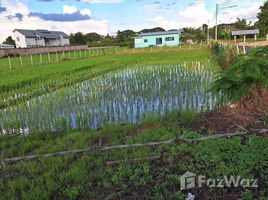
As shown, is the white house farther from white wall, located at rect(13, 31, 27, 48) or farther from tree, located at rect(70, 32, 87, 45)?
tree, located at rect(70, 32, 87, 45)

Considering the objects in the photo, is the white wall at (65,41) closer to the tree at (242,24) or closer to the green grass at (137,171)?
the tree at (242,24)

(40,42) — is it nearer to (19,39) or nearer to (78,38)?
(19,39)

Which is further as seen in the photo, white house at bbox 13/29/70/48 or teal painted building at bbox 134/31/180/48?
white house at bbox 13/29/70/48

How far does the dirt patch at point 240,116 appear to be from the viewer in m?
5.82

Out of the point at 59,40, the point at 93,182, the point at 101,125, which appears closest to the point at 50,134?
the point at 101,125

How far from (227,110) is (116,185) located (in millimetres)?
4175

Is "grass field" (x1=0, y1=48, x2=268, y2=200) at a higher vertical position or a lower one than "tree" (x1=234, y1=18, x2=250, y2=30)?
lower

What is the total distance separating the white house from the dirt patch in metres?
74.1

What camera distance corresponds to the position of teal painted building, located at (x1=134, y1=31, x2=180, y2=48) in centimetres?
5809

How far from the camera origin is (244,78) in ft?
21.1

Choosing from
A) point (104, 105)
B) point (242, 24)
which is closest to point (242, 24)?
point (242, 24)

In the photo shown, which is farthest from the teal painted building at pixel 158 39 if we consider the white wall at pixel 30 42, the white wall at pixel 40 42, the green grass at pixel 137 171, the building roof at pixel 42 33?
the green grass at pixel 137 171

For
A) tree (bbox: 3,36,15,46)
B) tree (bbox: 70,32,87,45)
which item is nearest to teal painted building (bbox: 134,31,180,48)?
tree (bbox: 70,32,87,45)

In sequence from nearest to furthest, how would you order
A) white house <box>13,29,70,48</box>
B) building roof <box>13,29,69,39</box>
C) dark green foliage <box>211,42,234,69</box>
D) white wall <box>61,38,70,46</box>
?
dark green foliage <box>211,42,234,69</box>, white house <box>13,29,70,48</box>, building roof <box>13,29,69,39</box>, white wall <box>61,38,70,46</box>
